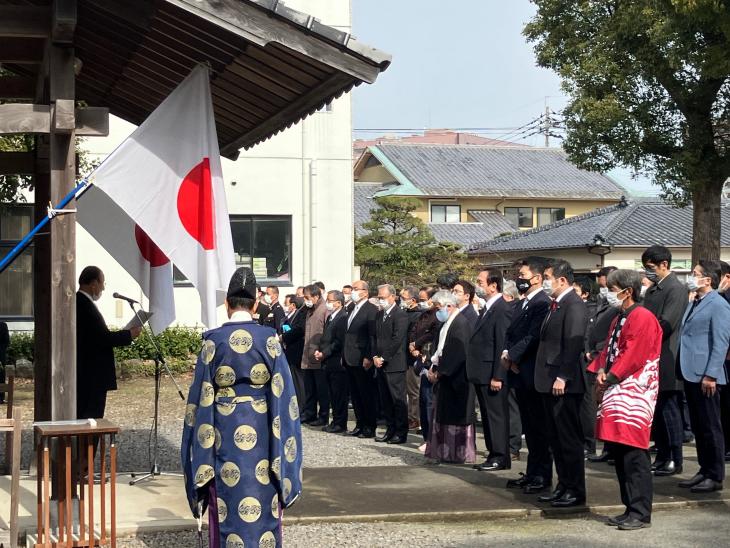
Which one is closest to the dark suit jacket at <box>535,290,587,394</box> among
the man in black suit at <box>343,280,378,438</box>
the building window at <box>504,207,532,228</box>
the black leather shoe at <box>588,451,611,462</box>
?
the black leather shoe at <box>588,451,611,462</box>

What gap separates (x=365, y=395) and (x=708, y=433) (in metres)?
5.53

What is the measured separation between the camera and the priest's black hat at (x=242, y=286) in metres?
6.17

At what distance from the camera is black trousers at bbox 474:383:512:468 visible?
10.7 m

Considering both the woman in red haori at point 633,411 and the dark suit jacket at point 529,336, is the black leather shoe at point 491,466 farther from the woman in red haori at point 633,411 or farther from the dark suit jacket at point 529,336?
the woman in red haori at point 633,411

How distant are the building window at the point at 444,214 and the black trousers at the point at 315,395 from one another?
34.1 meters

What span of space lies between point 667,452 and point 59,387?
625 cm

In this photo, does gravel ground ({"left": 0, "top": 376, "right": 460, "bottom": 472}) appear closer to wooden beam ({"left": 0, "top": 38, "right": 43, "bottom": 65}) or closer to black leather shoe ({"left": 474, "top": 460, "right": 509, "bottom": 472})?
black leather shoe ({"left": 474, "top": 460, "right": 509, "bottom": 472})

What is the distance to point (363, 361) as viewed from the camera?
13.8 meters

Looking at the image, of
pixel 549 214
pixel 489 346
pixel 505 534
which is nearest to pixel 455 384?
pixel 489 346

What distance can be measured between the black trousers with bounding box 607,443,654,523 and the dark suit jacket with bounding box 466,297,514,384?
2853 millimetres

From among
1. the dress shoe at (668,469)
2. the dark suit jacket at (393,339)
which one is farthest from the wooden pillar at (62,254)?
the dark suit jacket at (393,339)

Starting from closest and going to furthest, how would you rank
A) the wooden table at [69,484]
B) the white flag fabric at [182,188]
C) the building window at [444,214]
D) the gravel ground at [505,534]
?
the wooden table at [69,484], the white flag fabric at [182,188], the gravel ground at [505,534], the building window at [444,214]

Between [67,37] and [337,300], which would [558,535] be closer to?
[67,37]

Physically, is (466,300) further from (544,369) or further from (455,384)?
(544,369)
